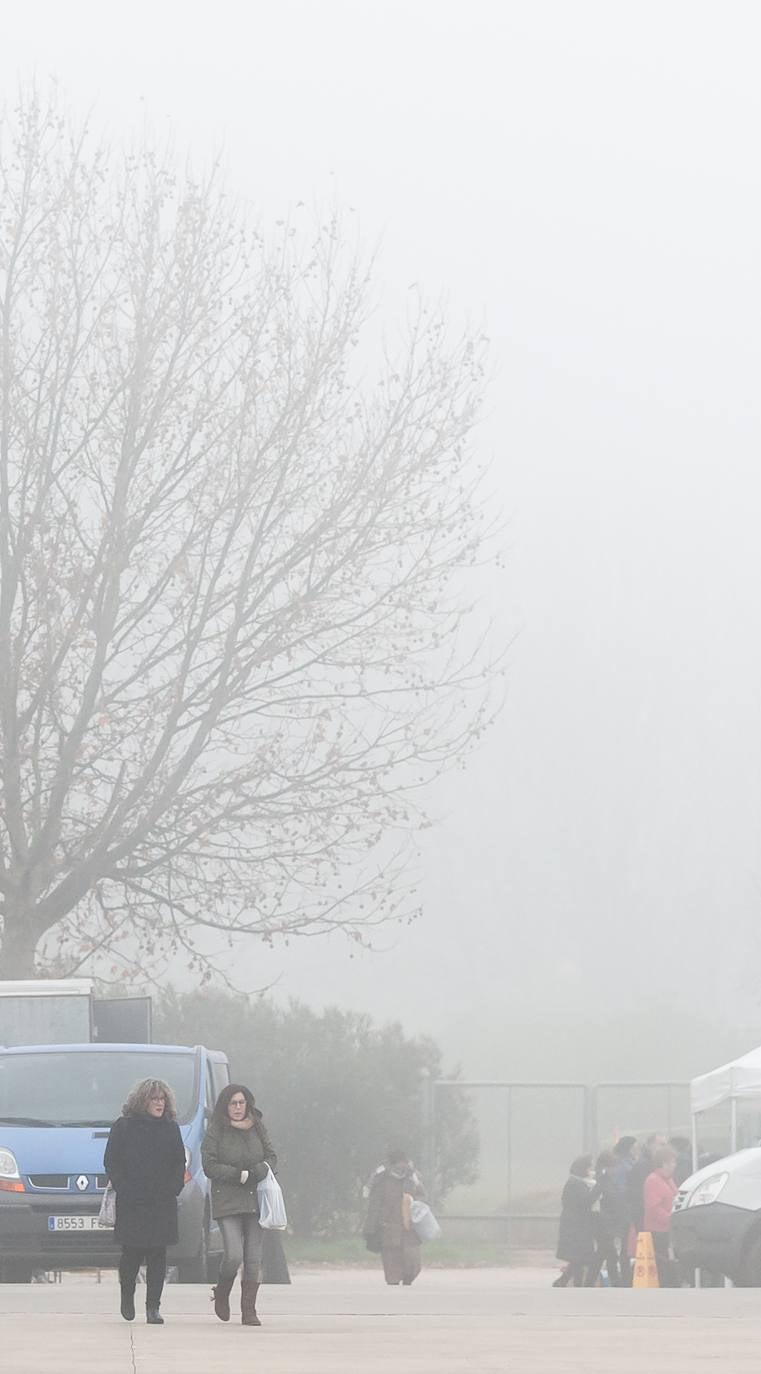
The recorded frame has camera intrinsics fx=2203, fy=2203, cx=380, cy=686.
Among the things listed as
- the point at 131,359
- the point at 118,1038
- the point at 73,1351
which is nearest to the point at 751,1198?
the point at 118,1038

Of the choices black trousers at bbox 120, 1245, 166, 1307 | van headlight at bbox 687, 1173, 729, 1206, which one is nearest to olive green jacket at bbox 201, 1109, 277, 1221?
black trousers at bbox 120, 1245, 166, 1307

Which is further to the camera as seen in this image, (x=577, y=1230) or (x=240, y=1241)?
(x=577, y=1230)

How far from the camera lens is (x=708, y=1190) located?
62.1ft

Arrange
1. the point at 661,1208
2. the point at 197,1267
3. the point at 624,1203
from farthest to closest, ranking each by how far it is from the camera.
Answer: the point at 624,1203 < the point at 661,1208 < the point at 197,1267

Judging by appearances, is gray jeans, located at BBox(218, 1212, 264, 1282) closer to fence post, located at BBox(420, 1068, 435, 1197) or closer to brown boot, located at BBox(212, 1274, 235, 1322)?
A: brown boot, located at BBox(212, 1274, 235, 1322)

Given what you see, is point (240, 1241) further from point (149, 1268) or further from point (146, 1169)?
point (146, 1169)

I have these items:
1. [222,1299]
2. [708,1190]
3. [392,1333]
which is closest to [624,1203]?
[708,1190]

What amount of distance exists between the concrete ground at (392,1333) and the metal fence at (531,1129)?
47.7ft

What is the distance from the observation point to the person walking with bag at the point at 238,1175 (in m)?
12.1

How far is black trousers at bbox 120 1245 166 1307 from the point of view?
39.9 ft

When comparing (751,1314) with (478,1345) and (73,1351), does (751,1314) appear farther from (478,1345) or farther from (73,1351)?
(73,1351)

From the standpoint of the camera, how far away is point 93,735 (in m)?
25.4

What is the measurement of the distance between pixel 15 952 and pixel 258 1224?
555 inches

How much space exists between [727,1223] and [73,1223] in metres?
6.14
